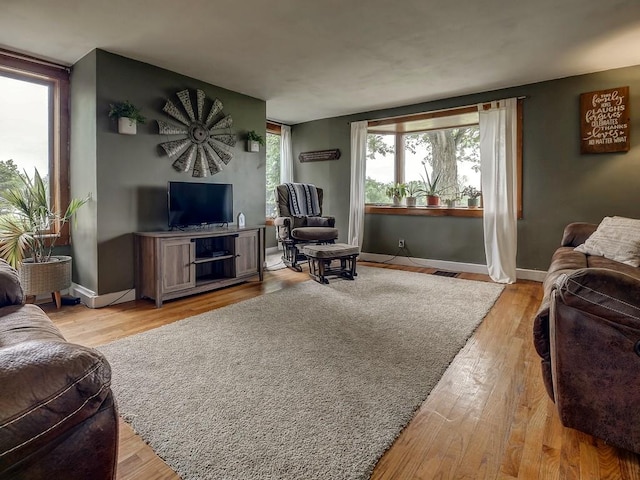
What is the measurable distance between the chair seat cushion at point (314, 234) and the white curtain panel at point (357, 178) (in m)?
0.84

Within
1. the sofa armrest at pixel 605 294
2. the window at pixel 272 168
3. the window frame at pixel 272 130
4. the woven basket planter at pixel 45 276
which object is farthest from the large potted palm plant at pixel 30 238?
the sofa armrest at pixel 605 294

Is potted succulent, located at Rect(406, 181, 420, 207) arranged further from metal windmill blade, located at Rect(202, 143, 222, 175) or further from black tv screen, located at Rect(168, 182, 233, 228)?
metal windmill blade, located at Rect(202, 143, 222, 175)

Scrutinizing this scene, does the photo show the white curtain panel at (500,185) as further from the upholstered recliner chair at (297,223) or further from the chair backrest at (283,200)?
the chair backrest at (283,200)

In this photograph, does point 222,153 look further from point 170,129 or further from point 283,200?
point 283,200

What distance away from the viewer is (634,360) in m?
1.25

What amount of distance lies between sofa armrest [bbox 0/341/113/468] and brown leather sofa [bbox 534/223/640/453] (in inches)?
59.1

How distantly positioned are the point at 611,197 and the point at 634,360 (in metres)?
3.32

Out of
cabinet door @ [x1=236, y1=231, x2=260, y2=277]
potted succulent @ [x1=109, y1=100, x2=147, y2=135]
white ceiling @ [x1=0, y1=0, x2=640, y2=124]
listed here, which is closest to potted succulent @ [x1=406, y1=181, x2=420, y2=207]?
white ceiling @ [x1=0, y1=0, x2=640, y2=124]

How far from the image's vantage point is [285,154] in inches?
249

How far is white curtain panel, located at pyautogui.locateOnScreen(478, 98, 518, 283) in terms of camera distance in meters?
4.24

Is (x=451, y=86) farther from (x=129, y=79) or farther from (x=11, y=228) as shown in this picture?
(x=11, y=228)

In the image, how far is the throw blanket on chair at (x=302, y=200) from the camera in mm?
5031

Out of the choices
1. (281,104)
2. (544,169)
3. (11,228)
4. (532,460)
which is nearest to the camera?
(532,460)

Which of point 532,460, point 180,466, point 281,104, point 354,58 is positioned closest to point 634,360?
point 532,460
